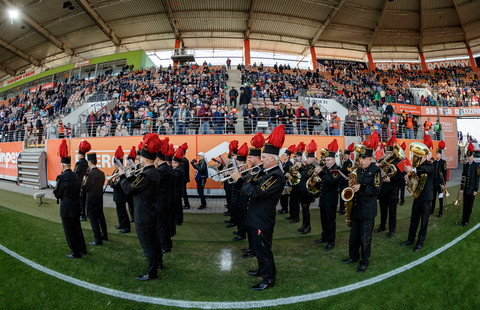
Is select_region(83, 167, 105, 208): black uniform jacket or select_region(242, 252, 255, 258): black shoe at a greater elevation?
select_region(83, 167, 105, 208): black uniform jacket

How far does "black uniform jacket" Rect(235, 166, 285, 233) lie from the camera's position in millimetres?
3629

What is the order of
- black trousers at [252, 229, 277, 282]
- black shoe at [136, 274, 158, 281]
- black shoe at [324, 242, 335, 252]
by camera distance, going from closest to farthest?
1. black trousers at [252, 229, 277, 282]
2. black shoe at [136, 274, 158, 281]
3. black shoe at [324, 242, 335, 252]

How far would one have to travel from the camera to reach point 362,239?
176 inches

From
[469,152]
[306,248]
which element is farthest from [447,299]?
[469,152]

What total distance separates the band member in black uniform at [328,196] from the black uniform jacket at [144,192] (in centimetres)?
378

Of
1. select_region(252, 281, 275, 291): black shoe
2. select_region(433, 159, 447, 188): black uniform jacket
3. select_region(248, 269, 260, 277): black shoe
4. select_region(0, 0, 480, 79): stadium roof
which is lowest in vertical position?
select_region(248, 269, 260, 277): black shoe

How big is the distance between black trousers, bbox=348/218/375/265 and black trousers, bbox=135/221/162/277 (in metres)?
3.76

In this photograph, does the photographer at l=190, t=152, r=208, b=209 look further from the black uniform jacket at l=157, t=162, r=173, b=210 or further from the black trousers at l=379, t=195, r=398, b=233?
the black trousers at l=379, t=195, r=398, b=233

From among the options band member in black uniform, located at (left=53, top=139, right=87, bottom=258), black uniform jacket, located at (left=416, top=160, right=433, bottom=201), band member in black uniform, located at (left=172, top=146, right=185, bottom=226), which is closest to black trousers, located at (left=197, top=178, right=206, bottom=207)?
band member in black uniform, located at (left=172, top=146, right=185, bottom=226)

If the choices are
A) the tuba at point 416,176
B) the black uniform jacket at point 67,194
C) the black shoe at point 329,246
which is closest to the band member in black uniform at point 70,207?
the black uniform jacket at point 67,194

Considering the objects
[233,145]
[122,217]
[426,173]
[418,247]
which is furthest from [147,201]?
[426,173]

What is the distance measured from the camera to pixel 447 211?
8312mm

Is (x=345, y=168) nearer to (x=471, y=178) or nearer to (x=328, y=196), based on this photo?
(x=328, y=196)

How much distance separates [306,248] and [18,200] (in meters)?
12.2
